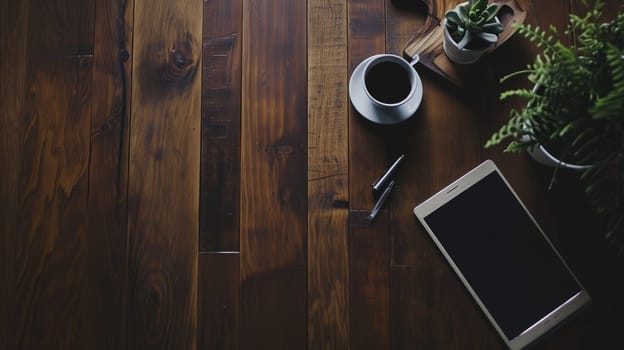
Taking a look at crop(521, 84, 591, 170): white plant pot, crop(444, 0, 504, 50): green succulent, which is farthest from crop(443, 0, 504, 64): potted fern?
crop(521, 84, 591, 170): white plant pot

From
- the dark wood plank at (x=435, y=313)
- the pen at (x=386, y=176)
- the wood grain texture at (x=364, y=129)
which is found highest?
the wood grain texture at (x=364, y=129)

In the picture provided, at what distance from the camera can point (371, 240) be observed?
0.94 m

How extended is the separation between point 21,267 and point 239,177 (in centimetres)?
43

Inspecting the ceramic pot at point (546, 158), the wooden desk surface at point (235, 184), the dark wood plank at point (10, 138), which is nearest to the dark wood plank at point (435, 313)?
the wooden desk surface at point (235, 184)

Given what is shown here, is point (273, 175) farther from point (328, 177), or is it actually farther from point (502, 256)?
point (502, 256)

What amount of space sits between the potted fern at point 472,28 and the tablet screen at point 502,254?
0.72 ft

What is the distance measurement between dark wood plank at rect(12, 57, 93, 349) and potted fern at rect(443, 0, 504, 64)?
2.17 ft

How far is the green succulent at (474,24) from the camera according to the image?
838 mm

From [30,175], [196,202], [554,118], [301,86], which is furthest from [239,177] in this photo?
[554,118]

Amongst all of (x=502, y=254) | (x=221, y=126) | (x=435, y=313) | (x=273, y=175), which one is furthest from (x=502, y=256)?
(x=221, y=126)

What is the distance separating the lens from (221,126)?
979mm

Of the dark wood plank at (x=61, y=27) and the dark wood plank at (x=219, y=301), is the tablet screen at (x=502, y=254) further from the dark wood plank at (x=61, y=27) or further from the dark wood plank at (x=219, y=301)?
the dark wood plank at (x=61, y=27)

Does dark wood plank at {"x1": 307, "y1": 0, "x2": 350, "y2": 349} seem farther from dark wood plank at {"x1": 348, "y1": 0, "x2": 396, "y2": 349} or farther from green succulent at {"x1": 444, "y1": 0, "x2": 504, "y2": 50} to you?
green succulent at {"x1": 444, "y1": 0, "x2": 504, "y2": 50}

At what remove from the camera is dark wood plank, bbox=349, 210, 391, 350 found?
927 mm
